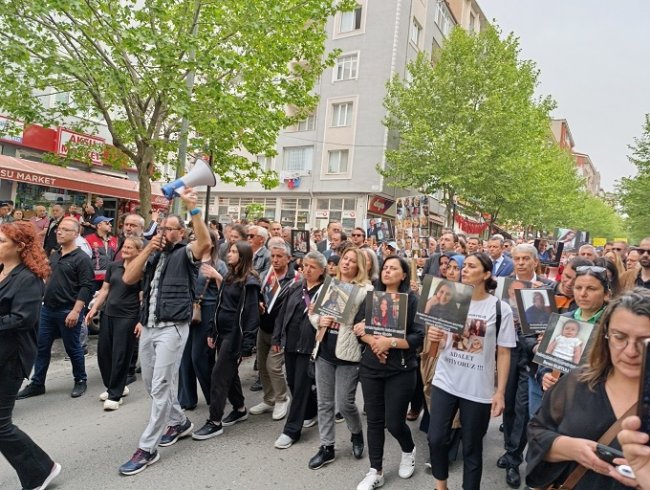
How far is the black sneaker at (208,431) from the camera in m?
4.16

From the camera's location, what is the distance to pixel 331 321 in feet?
12.5

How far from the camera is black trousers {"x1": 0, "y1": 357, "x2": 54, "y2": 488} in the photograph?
9.96ft

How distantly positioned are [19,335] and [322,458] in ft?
8.21

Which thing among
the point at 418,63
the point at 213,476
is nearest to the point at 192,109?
the point at 213,476

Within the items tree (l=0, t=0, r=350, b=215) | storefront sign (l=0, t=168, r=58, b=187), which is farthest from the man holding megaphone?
storefront sign (l=0, t=168, r=58, b=187)

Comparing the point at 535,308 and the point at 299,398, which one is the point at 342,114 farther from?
the point at 535,308

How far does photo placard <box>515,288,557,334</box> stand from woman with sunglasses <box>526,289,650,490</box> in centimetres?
153

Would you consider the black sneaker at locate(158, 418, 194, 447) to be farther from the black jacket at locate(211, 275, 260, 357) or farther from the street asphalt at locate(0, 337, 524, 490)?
the black jacket at locate(211, 275, 260, 357)

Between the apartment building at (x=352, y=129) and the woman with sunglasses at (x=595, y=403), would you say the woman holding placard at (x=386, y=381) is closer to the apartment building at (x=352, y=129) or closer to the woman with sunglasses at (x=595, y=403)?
the woman with sunglasses at (x=595, y=403)

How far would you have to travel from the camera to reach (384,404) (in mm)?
3510

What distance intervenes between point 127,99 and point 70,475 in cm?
819

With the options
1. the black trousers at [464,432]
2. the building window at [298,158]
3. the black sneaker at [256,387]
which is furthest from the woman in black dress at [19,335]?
the building window at [298,158]

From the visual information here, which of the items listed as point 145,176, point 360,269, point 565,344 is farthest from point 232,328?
point 145,176

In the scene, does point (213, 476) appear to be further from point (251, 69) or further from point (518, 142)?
point (518, 142)
